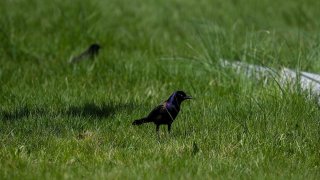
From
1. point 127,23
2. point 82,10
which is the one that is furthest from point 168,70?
point 127,23

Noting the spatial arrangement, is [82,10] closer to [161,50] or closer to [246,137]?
[161,50]

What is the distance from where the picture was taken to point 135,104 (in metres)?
6.86

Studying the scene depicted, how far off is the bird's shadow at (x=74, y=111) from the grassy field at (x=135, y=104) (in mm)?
11

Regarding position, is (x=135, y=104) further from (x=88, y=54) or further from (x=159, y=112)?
(x=88, y=54)

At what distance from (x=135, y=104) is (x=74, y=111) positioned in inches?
26.1

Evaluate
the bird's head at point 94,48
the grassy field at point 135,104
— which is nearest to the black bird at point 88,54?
the bird's head at point 94,48

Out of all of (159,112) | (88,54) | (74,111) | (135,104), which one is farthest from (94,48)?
(159,112)

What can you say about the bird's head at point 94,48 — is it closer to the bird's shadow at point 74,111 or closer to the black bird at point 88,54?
the black bird at point 88,54

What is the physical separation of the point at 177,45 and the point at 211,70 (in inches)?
99.1

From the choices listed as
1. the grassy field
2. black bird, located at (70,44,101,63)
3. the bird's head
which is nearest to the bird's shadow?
the grassy field

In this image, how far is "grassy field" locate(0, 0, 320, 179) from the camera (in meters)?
5.11

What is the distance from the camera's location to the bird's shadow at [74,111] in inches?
245

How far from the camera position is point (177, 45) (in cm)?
1037

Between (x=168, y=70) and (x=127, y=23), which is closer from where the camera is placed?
(x=168, y=70)
